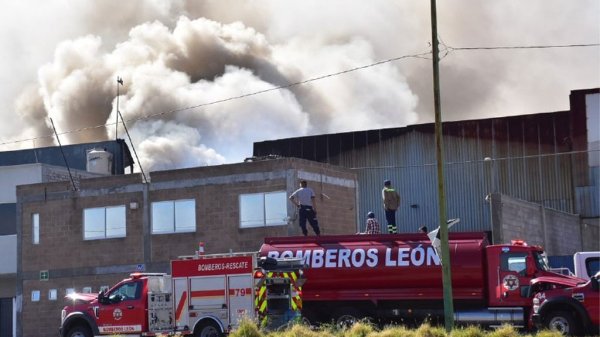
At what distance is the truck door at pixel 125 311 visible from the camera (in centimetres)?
2355

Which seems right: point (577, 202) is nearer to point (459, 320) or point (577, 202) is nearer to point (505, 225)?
point (505, 225)

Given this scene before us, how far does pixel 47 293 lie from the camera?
1379 inches

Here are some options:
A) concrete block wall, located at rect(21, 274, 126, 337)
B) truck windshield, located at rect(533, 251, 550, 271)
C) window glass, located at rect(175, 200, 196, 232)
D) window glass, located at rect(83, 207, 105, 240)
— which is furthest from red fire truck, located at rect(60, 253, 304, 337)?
window glass, located at rect(83, 207, 105, 240)

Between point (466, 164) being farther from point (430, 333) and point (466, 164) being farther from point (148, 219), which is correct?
point (430, 333)

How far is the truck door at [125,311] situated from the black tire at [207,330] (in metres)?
1.53

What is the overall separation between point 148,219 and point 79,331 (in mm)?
9943

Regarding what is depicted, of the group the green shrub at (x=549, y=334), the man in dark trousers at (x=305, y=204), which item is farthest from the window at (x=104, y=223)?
the green shrub at (x=549, y=334)

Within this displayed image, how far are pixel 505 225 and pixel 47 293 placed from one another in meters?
16.9

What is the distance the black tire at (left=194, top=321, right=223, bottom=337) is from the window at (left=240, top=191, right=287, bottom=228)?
887cm

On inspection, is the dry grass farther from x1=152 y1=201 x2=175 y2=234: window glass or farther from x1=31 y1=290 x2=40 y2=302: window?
x1=31 y1=290 x2=40 y2=302: window

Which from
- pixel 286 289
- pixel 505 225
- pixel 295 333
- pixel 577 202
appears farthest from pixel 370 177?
pixel 295 333

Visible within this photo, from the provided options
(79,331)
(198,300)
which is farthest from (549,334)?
(79,331)

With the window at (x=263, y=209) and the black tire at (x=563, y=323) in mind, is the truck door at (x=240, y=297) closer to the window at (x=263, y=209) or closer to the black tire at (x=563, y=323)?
the black tire at (x=563, y=323)

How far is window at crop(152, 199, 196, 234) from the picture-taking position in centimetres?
3306
